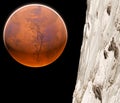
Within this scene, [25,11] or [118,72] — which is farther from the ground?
[25,11]

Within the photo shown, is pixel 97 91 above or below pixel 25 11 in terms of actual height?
below

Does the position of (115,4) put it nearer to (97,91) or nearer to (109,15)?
(109,15)

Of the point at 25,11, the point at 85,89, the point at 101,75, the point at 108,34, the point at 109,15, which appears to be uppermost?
the point at 25,11

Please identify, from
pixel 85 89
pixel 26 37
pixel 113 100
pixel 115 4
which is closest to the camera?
pixel 113 100

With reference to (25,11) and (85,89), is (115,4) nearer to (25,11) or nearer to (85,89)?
(85,89)

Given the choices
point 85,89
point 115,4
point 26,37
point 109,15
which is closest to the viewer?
point 115,4

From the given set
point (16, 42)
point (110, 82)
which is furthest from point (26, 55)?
point (110, 82)

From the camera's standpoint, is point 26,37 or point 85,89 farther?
point 26,37

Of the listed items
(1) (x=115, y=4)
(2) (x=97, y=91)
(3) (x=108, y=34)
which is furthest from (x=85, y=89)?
(1) (x=115, y=4)

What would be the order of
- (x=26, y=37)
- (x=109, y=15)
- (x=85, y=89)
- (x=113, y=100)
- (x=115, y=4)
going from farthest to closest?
(x=26, y=37), (x=85, y=89), (x=109, y=15), (x=115, y=4), (x=113, y=100)
